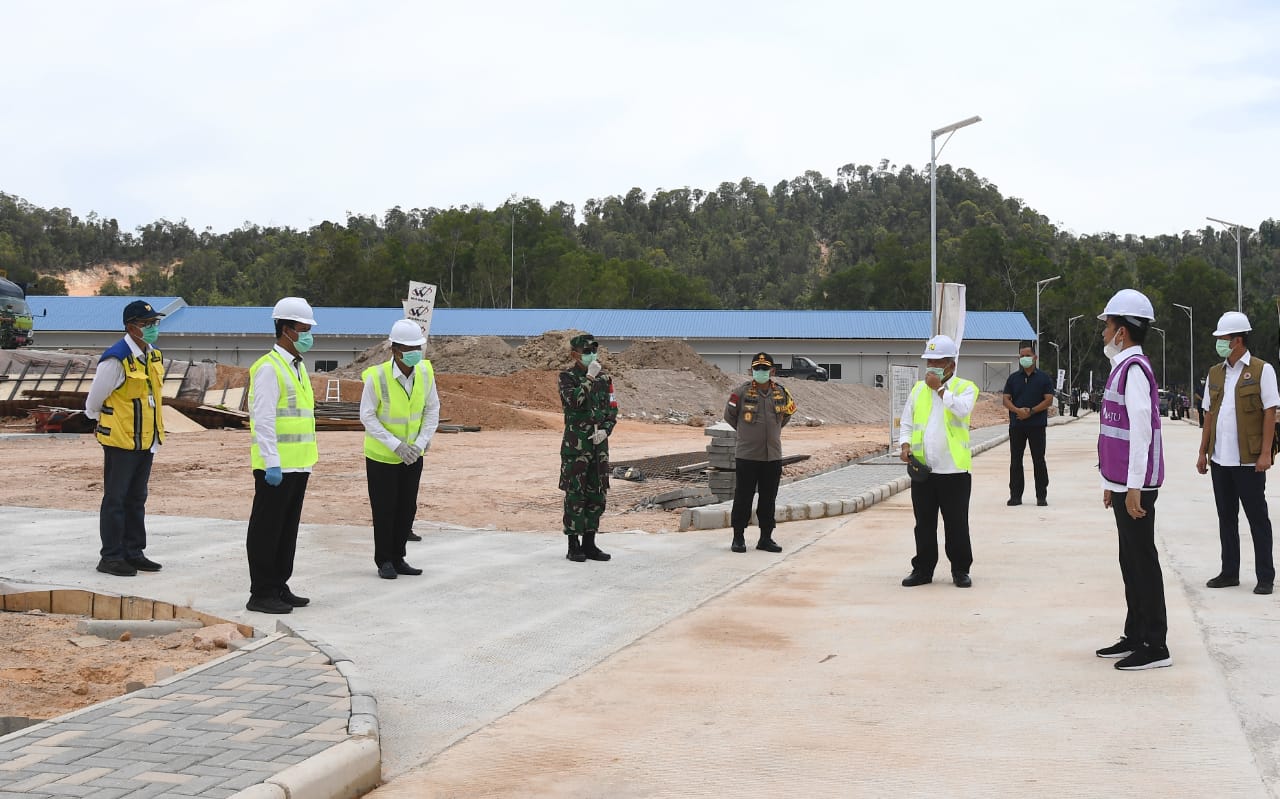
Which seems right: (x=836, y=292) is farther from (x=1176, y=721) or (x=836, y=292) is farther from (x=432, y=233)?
(x=1176, y=721)

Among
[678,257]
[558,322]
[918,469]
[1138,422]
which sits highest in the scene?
[678,257]

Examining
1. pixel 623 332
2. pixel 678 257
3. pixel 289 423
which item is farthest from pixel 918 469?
pixel 678 257

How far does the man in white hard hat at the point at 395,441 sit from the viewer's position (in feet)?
32.2

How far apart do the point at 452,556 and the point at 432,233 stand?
106m

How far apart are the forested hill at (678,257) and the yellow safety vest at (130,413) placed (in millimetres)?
91440

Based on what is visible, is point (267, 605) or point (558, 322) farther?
point (558, 322)

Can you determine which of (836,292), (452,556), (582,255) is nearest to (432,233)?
(582,255)

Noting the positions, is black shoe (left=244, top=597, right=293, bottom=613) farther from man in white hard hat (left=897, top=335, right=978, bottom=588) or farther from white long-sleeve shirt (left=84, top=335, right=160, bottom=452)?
man in white hard hat (left=897, top=335, right=978, bottom=588)

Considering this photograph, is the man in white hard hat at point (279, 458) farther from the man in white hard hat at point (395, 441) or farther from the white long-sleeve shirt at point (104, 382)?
the white long-sleeve shirt at point (104, 382)

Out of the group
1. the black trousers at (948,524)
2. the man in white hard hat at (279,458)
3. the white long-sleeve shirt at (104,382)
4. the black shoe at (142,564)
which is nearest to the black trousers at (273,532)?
the man in white hard hat at (279,458)

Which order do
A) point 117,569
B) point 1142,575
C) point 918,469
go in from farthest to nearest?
point 918,469, point 117,569, point 1142,575

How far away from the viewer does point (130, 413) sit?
376 inches

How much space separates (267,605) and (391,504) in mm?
1826

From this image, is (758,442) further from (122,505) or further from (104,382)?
(104,382)
